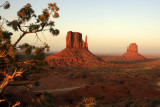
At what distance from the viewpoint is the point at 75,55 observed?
72.7 m

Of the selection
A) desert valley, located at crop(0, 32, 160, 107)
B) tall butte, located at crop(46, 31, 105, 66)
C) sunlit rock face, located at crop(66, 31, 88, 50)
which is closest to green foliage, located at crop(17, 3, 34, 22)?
desert valley, located at crop(0, 32, 160, 107)

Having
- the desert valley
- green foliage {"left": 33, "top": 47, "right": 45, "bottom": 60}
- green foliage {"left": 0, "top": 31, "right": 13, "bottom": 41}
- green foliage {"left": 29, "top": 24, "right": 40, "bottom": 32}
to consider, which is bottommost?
the desert valley

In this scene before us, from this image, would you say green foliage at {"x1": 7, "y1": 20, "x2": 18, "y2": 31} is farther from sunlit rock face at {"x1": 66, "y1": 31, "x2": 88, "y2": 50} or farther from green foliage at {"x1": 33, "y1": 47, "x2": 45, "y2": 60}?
sunlit rock face at {"x1": 66, "y1": 31, "x2": 88, "y2": 50}

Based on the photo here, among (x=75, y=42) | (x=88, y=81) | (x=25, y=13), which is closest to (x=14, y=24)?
(x=25, y=13)

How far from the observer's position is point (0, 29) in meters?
9.48

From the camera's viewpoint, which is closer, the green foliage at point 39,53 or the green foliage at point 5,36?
the green foliage at point 5,36

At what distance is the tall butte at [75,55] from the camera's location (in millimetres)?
66056

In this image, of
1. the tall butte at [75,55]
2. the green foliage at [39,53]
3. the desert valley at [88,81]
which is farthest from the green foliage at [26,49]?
the tall butte at [75,55]

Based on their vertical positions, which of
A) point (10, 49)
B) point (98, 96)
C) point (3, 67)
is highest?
point (10, 49)

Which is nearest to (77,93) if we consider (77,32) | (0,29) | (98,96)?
(98,96)

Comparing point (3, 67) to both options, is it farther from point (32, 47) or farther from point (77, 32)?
point (77, 32)

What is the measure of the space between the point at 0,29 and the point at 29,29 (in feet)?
8.12

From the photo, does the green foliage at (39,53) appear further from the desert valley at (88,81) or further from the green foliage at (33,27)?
the green foliage at (33,27)

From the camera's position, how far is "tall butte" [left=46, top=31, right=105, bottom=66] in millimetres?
66056
